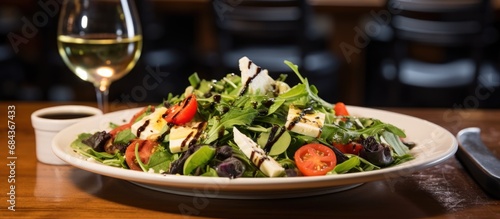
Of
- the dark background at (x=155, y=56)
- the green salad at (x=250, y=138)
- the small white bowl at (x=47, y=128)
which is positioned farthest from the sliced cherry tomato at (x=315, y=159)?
the dark background at (x=155, y=56)

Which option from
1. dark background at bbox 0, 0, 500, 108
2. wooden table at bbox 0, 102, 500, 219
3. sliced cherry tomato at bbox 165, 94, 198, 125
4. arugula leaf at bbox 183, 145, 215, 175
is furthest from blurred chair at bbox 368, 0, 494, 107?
arugula leaf at bbox 183, 145, 215, 175

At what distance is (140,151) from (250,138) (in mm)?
199

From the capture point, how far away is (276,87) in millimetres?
1491

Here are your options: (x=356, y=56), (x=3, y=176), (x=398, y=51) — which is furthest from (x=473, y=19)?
(x=3, y=176)

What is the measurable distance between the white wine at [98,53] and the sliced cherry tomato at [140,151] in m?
0.45

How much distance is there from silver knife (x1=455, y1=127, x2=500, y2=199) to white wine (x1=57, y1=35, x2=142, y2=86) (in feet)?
2.49

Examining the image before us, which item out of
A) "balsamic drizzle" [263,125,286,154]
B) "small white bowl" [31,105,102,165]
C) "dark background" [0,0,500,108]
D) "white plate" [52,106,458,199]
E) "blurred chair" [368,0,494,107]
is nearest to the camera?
"white plate" [52,106,458,199]

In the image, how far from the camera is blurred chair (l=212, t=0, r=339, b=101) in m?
3.54

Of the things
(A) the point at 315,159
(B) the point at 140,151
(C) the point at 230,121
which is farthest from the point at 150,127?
(A) the point at 315,159

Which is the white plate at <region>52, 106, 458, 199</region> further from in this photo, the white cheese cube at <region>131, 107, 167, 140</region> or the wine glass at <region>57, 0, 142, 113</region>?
the wine glass at <region>57, 0, 142, 113</region>

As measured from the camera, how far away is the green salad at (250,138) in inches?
49.3

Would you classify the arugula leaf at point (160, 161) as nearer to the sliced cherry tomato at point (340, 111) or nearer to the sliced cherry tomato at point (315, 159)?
the sliced cherry tomato at point (315, 159)

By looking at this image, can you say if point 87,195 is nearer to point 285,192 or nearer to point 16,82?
point 285,192

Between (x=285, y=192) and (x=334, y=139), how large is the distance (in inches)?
6.1
